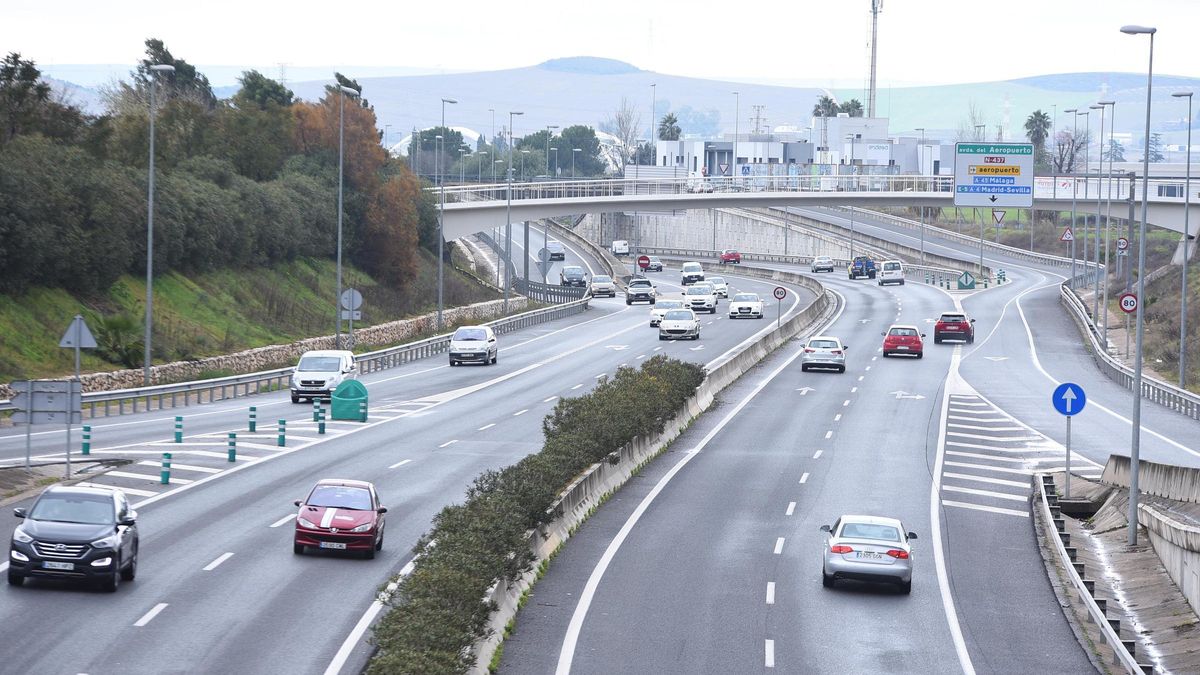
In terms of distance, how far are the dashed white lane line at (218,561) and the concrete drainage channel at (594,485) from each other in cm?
492

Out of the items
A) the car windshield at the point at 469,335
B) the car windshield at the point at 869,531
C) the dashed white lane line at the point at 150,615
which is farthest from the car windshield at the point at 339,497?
the car windshield at the point at 469,335

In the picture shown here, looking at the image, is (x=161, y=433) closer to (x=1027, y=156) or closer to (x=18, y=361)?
(x=18, y=361)

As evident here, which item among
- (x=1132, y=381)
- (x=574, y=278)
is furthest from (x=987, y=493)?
(x=574, y=278)

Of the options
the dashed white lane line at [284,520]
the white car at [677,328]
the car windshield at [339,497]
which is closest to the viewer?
the car windshield at [339,497]

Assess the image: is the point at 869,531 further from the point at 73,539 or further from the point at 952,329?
the point at 952,329

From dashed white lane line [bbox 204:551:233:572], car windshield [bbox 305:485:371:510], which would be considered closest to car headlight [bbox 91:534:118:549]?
dashed white lane line [bbox 204:551:233:572]

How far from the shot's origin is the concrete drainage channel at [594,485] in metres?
21.3

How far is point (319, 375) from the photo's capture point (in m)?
50.3

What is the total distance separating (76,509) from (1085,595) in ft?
52.4

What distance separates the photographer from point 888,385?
58594 mm

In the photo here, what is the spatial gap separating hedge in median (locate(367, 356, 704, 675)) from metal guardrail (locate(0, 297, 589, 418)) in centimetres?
1261

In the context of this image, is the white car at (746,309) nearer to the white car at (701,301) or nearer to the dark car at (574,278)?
the white car at (701,301)

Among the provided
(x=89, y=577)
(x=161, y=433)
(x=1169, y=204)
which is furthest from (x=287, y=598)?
(x=1169, y=204)

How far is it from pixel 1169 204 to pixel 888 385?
32.8m
